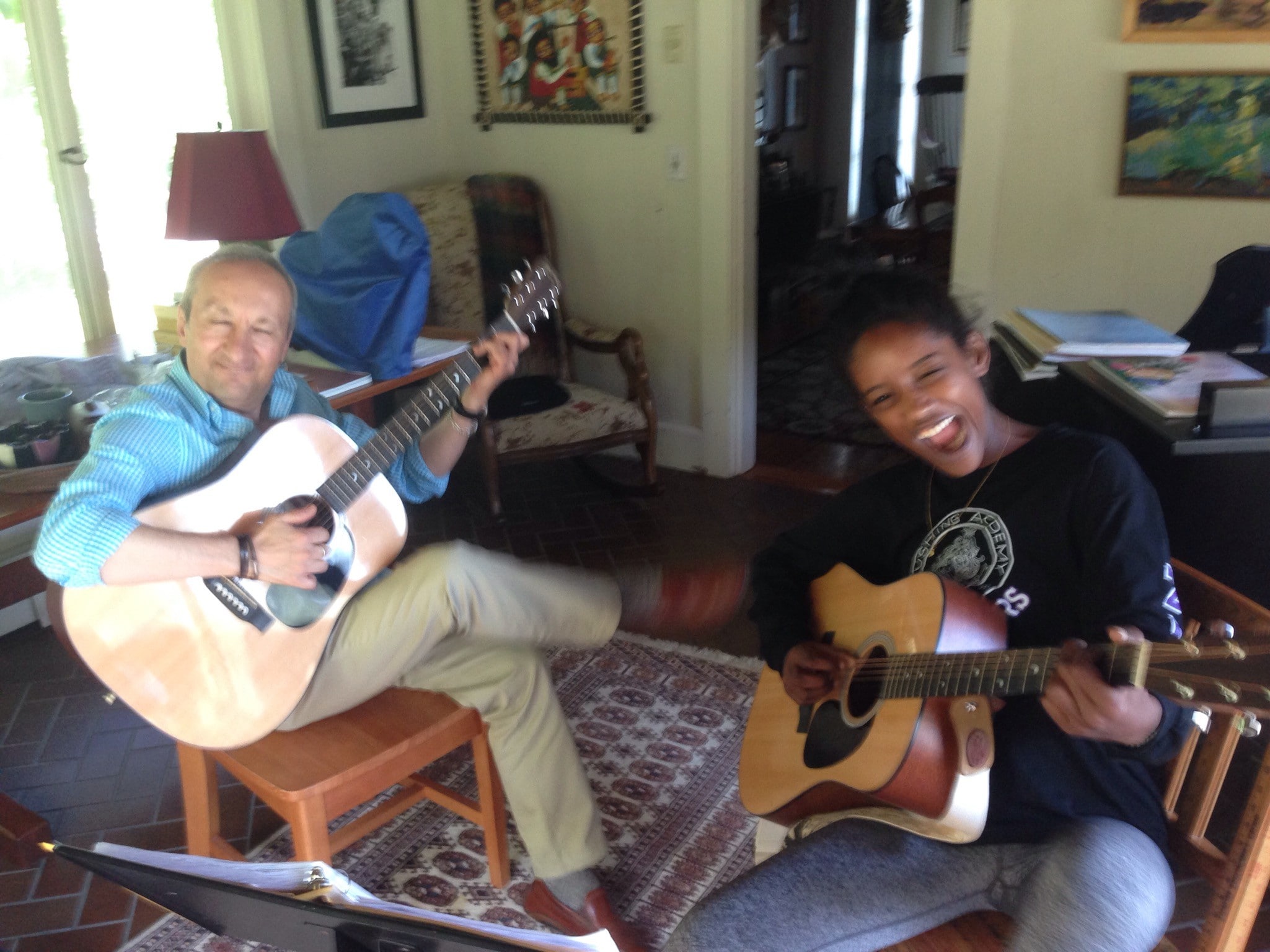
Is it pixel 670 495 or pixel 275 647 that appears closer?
pixel 275 647

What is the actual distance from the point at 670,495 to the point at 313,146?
1.81m

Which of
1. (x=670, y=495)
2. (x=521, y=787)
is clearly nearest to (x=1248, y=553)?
(x=521, y=787)

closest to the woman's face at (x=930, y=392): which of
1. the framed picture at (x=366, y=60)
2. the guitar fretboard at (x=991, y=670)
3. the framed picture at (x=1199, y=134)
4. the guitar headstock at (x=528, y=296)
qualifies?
the guitar fretboard at (x=991, y=670)

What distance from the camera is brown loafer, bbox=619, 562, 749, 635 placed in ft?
7.50

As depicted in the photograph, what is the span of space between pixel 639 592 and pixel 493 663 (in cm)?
50

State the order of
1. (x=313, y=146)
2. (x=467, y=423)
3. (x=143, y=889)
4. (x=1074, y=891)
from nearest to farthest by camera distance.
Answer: (x=143, y=889) < (x=1074, y=891) < (x=467, y=423) < (x=313, y=146)

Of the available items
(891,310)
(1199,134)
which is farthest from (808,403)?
(891,310)

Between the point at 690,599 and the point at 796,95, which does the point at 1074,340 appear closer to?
the point at 690,599

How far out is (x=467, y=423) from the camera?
1.94 meters

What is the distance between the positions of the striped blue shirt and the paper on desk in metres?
0.61

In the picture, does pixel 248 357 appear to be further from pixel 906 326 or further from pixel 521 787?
pixel 906 326

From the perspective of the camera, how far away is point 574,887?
1.85m

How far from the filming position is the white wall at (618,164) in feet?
11.7

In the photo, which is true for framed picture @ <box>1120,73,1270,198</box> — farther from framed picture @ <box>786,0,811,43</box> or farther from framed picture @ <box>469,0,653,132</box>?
framed picture @ <box>786,0,811,43</box>
